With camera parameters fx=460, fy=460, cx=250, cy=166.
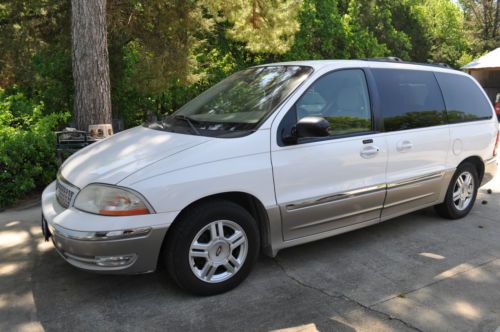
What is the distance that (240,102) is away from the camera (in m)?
4.14

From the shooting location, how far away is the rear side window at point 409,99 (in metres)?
4.43

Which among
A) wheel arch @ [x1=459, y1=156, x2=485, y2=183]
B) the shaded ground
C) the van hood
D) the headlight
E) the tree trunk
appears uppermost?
the tree trunk

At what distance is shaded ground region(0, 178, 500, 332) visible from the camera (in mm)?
3111

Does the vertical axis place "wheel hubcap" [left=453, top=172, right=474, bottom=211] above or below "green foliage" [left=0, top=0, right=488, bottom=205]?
below

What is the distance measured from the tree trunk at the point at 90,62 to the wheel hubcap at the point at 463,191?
16.3 feet

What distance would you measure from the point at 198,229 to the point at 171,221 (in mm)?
213

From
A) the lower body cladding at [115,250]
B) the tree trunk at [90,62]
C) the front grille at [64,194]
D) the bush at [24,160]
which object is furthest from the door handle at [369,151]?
the tree trunk at [90,62]

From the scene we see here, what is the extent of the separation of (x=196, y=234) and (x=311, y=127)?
3.98ft

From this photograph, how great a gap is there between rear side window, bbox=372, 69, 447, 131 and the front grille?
284 cm

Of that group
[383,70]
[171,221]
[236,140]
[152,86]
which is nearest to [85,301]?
[171,221]

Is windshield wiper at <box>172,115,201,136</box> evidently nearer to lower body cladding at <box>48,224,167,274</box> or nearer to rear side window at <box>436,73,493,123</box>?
lower body cladding at <box>48,224,167,274</box>

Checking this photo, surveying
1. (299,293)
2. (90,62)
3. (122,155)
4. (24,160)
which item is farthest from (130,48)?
(299,293)

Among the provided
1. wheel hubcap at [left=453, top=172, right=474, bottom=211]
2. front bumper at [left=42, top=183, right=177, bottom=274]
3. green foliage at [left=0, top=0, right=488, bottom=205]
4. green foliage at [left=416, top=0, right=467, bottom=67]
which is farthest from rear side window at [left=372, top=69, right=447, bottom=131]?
green foliage at [left=416, top=0, right=467, bottom=67]

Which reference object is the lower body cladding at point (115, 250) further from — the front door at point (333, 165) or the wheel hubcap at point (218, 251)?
the front door at point (333, 165)
